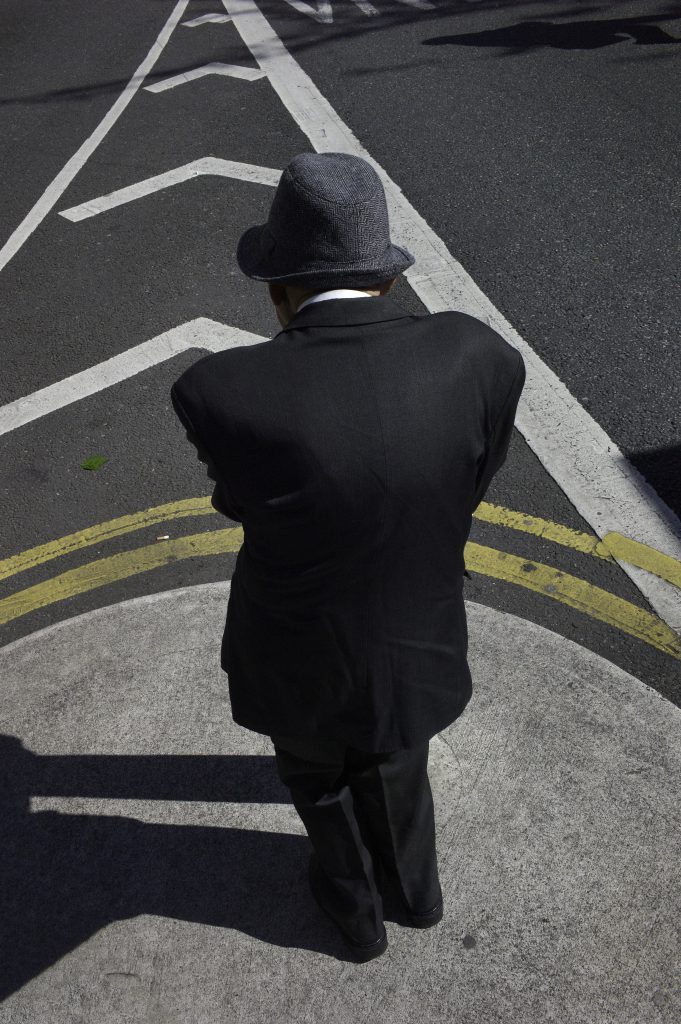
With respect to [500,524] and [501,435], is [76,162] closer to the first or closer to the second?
[500,524]

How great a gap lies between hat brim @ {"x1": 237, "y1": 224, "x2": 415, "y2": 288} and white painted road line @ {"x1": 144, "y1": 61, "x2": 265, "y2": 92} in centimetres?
847

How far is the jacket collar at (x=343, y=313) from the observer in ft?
6.57

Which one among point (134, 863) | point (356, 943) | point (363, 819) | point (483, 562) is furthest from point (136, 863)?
point (483, 562)

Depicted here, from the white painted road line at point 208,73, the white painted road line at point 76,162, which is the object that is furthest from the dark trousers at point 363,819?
the white painted road line at point 208,73

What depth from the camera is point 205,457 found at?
2090mm

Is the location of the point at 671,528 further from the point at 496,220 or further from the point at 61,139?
the point at 61,139

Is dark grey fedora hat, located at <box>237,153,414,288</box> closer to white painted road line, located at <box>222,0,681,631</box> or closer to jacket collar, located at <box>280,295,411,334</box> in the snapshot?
jacket collar, located at <box>280,295,411,334</box>

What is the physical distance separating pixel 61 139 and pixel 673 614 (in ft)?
24.2

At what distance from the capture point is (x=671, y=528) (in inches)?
170

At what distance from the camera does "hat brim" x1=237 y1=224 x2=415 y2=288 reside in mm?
2049

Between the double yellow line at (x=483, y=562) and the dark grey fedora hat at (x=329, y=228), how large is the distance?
228 cm

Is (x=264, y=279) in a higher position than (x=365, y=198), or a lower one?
lower

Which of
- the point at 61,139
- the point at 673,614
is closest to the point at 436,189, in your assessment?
the point at 61,139

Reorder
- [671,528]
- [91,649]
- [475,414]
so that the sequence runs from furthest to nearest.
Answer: [671,528] < [91,649] < [475,414]
